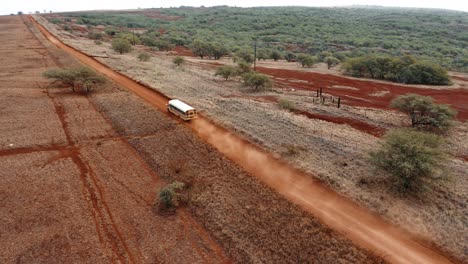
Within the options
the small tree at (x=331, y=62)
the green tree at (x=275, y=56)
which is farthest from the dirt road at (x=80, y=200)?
the green tree at (x=275, y=56)

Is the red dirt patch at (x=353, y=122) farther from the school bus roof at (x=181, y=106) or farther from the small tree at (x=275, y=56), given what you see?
the small tree at (x=275, y=56)

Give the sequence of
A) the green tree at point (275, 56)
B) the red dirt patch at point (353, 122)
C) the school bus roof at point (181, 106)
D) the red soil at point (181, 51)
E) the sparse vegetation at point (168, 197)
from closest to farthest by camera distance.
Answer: the sparse vegetation at point (168, 197), the red dirt patch at point (353, 122), the school bus roof at point (181, 106), the green tree at point (275, 56), the red soil at point (181, 51)

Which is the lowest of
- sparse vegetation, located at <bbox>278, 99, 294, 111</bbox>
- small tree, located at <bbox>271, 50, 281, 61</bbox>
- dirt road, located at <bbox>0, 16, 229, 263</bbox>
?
dirt road, located at <bbox>0, 16, 229, 263</bbox>

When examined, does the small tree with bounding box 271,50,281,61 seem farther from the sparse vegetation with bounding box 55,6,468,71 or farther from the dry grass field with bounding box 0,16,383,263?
the dry grass field with bounding box 0,16,383,263

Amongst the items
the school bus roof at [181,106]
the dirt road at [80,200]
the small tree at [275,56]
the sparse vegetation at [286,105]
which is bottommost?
the dirt road at [80,200]

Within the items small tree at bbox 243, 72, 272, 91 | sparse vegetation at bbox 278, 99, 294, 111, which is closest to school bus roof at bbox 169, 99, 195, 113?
sparse vegetation at bbox 278, 99, 294, 111

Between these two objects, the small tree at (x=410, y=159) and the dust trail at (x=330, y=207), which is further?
the small tree at (x=410, y=159)

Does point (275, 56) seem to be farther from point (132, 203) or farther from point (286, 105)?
point (132, 203)
